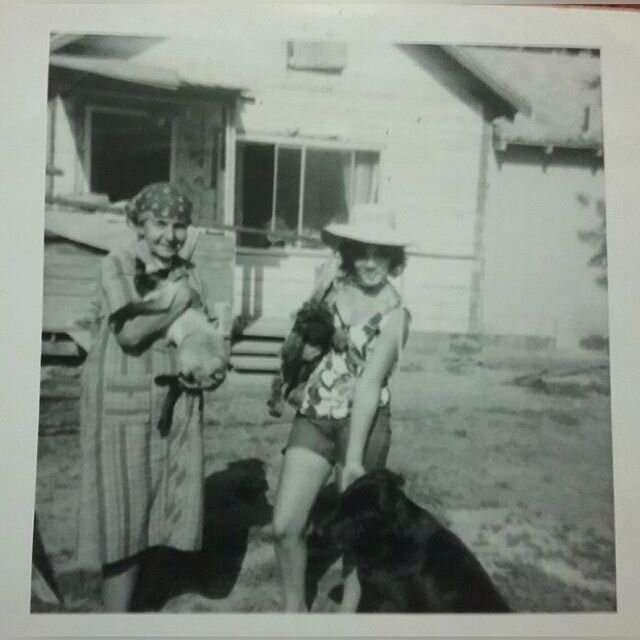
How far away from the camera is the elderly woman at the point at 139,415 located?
2.43 ft

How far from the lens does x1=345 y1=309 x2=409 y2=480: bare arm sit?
760 mm

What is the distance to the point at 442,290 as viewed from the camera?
2.53 feet

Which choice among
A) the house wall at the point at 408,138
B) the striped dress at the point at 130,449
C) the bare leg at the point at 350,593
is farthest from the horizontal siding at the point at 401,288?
the bare leg at the point at 350,593

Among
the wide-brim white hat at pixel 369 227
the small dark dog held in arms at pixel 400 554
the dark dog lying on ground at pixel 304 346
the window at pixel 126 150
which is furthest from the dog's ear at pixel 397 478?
the window at pixel 126 150

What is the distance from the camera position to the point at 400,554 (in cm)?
76

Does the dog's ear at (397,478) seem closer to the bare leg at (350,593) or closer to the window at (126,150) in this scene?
the bare leg at (350,593)

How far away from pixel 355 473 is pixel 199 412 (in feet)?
0.56

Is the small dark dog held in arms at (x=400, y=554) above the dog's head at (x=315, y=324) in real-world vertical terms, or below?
below

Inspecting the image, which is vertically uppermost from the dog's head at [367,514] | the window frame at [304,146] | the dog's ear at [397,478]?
the window frame at [304,146]

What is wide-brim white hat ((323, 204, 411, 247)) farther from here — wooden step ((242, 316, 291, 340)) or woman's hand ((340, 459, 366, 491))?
woman's hand ((340, 459, 366, 491))

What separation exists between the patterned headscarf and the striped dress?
0.11 feet

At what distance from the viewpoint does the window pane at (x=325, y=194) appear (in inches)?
30.0

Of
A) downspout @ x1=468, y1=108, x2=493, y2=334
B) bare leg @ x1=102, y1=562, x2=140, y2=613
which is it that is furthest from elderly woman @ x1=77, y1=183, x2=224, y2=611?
downspout @ x1=468, y1=108, x2=493, y2=334

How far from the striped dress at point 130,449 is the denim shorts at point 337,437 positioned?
0.10 metres
